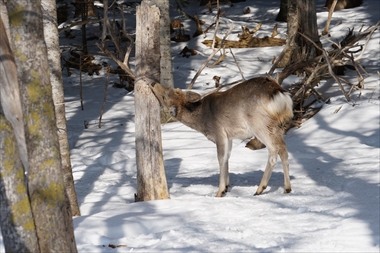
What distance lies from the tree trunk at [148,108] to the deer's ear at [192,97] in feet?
2.74

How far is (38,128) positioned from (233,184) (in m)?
→ 4.95

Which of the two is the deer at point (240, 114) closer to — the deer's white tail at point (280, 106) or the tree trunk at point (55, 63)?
the deer's white tail at point (280, 106)

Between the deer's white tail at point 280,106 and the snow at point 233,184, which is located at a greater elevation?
the deer's white tail at point 280,106

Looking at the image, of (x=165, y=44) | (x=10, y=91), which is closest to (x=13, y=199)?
(x=10, y=91)

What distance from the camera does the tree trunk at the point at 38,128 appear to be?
3668mm

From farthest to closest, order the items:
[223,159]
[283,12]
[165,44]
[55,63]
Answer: [283,12] → [165,44] → [223,159] → [55,63]

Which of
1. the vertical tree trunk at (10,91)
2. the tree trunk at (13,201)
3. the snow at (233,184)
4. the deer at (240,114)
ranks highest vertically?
the vertical tree trunk at (10,91)

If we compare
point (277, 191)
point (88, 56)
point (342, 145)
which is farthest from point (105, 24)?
point (88, 56)

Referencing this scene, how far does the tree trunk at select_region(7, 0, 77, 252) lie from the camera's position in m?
3.67

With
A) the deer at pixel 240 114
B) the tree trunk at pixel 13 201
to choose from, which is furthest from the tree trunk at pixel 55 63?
the tree trunk at pixel 13 201

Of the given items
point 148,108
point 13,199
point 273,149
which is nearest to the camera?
point 13,199

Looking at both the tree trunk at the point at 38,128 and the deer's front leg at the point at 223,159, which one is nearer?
the tree trunk at the point at 38,128

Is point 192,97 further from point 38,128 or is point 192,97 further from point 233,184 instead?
point 38,128

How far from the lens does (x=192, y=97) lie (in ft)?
25.9
